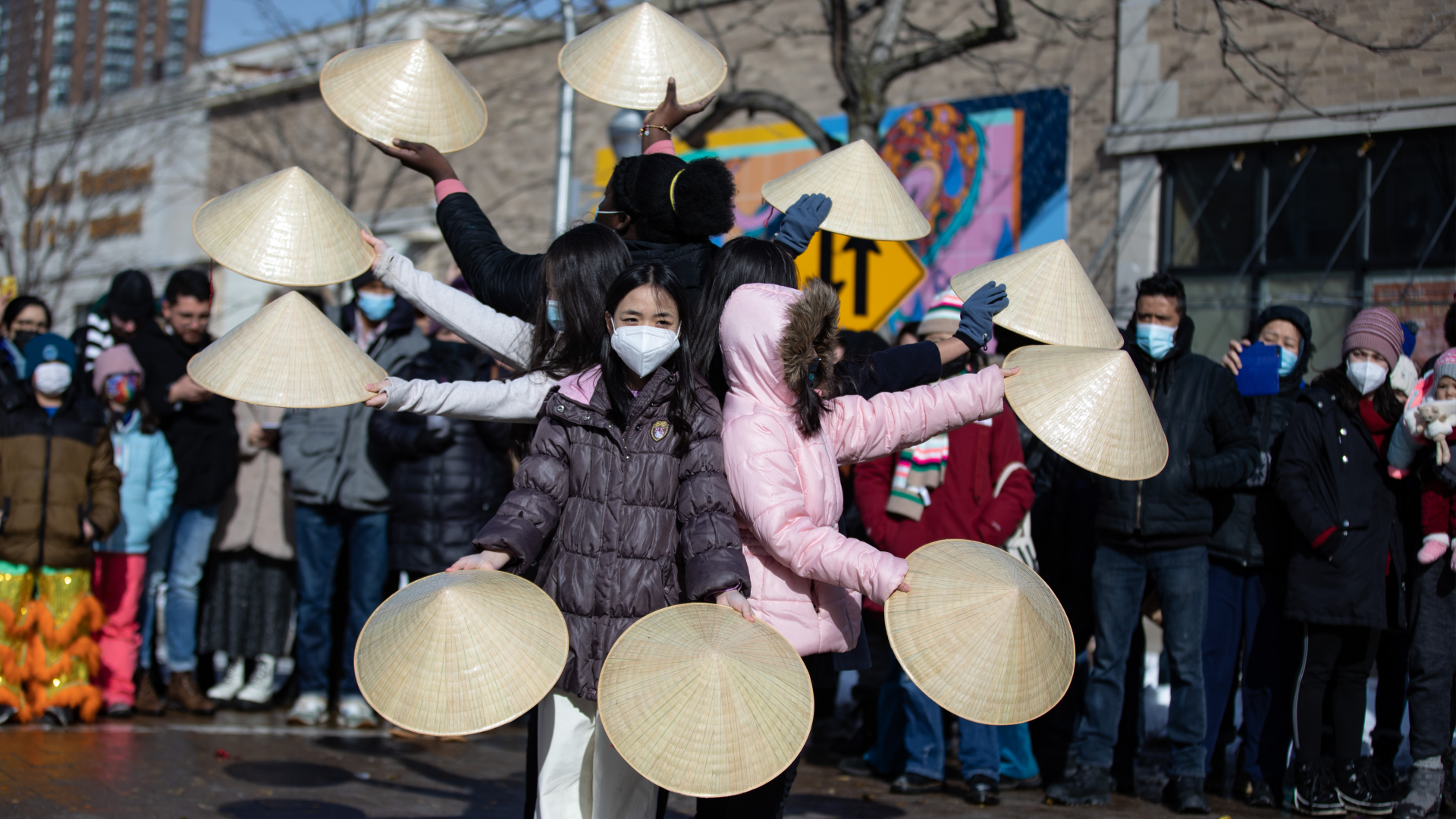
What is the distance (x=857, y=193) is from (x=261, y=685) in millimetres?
4992

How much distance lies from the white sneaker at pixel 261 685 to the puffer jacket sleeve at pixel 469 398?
446cm

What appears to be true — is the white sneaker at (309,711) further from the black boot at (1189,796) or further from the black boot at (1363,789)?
the black boot at (1363,789)

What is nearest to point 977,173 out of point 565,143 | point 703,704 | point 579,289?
point 565,143

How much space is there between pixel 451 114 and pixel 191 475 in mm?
3883

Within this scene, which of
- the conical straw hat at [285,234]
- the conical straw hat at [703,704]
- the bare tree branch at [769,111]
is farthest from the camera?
the bare tree branch at [769,111]

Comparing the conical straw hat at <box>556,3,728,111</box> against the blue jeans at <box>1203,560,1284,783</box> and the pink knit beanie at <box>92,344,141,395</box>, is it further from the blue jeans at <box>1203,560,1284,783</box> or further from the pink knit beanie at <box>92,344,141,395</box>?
the pink knit beanie at <box>92,344,141,395</box>

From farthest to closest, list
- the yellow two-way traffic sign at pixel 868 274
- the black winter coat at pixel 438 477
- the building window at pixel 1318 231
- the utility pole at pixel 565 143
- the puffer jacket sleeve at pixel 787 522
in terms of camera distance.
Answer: the yellow two-way traffic sign at pixel 868 274, the utility pole at pixel 565 143, the building window at pixel 1318 231, the black winter coat at pixel 438 477, the puffer jacket sleeve at pixel 787 522

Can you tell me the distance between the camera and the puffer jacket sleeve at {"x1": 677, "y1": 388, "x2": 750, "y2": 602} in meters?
3.45

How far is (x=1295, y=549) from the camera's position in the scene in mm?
5941

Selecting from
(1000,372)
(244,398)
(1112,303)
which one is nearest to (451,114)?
(244,398)

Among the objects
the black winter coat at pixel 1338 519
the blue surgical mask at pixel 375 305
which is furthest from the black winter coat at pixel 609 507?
the blue surgical mask at pixel 375 305

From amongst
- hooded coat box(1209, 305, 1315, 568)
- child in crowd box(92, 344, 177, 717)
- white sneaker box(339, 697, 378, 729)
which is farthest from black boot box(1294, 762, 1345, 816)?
child in crowd box(92, 344, 177, 717)

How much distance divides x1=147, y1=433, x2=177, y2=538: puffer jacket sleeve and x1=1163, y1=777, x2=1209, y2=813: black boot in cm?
548

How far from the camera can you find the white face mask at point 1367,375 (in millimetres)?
6016
